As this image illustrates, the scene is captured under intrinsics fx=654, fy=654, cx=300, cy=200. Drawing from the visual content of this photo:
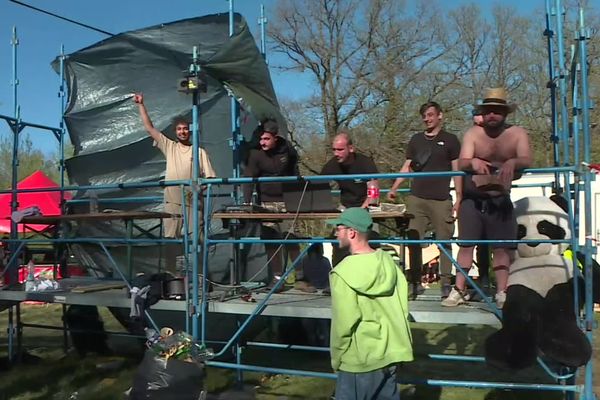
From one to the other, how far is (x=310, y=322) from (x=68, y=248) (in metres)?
3.32

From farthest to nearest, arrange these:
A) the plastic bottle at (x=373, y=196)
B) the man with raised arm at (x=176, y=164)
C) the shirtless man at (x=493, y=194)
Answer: the man with raised arm at (x=176, y=164)
the plastic bottle at (x=373, y=196)
the shirtless man at (x=493, y=194)

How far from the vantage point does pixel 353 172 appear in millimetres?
6477

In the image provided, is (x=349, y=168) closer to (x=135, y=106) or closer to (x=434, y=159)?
(x=434, y=159)

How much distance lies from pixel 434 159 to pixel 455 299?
1447 mm

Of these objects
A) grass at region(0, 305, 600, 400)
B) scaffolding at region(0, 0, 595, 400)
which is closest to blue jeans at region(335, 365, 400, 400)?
scaffolding at region(0, 0, 595, 400)

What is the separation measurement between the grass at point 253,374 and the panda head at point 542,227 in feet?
6.74

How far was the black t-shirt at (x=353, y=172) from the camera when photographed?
6500 millimetres

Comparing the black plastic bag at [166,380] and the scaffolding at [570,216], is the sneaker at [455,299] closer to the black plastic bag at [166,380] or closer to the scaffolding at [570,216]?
the scaffolding at [570,216]

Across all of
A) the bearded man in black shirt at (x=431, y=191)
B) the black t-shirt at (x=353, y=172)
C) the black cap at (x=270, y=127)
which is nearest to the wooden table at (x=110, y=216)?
the black cap at (x=270, y=127)

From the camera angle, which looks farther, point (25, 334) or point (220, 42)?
point (25, 334)

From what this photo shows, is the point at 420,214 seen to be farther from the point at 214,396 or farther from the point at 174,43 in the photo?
the point at 174,43

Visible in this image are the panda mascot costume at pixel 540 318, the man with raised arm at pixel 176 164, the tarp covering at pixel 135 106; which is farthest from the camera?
the tarp covering at pixel 135 106

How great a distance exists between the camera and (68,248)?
8594mm

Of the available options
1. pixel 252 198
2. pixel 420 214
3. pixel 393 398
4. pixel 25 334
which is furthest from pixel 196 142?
pixel 25 334
